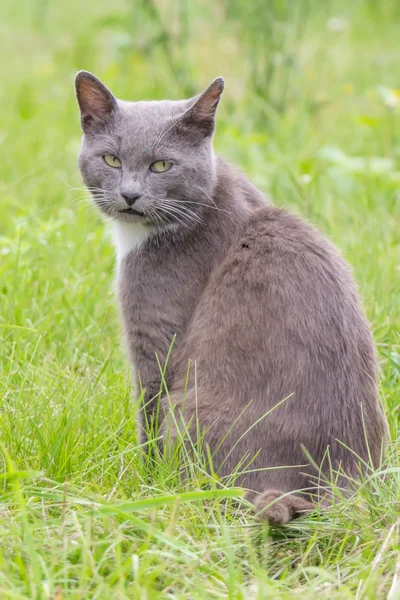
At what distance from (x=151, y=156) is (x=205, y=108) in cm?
22

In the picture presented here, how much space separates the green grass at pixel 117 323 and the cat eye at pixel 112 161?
56 cm

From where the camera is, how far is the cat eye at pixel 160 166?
2377mm

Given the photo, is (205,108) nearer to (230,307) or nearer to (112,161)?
(112,161)

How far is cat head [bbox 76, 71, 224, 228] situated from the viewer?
92.6 inches

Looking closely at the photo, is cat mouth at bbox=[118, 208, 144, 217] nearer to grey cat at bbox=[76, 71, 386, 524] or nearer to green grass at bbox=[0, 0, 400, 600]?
grey cat at bbox=[76, 71, 386, 524]

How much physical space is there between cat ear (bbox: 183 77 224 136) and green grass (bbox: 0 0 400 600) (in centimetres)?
74

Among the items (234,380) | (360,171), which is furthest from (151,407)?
(360,171)

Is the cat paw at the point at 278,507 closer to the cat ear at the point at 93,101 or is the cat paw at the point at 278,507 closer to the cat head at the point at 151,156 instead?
the cat head at the point at 151,156

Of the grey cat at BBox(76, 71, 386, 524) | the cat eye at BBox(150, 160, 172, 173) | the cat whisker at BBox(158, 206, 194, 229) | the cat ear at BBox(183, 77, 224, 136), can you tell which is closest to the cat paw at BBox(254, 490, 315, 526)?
the grey cat at BBox(76, 71, 386, 524)

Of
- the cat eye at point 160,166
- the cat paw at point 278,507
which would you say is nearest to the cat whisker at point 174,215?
the cat eye at point 160,166

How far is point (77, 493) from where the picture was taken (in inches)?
75.5

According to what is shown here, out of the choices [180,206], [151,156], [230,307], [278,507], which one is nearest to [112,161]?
[151,156]

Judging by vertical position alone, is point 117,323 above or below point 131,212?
below

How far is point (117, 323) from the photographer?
9.42ft
